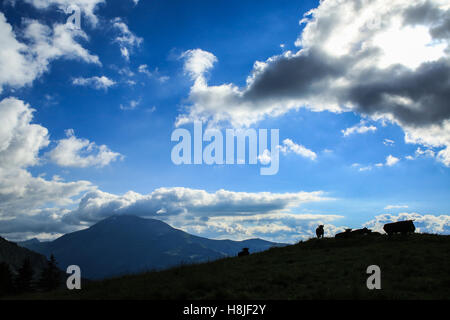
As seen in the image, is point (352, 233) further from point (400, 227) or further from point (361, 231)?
point (400, 227)

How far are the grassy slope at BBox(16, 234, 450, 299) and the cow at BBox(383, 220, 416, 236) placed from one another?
18.6ft

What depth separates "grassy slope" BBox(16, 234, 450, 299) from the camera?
42.5ft

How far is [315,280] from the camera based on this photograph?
15.2 meters

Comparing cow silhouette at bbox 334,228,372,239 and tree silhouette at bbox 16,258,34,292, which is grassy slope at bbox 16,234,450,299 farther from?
tree silhouette at bbox 16,258,34,292

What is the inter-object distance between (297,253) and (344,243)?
206 inches

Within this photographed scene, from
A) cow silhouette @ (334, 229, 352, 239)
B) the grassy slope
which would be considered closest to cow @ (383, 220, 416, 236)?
cow silhouette @ (334, 229, 352, 239)

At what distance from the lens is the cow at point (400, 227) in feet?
94.3

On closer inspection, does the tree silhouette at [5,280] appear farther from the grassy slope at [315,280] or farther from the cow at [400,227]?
the cow at [400,227]

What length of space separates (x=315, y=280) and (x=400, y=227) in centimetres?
1838

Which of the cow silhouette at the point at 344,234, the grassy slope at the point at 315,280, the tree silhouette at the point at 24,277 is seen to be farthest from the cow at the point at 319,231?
the tree silhouette at the point at 24,277

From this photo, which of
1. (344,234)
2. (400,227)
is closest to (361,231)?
(344,234)

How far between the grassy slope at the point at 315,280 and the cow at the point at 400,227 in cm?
566
